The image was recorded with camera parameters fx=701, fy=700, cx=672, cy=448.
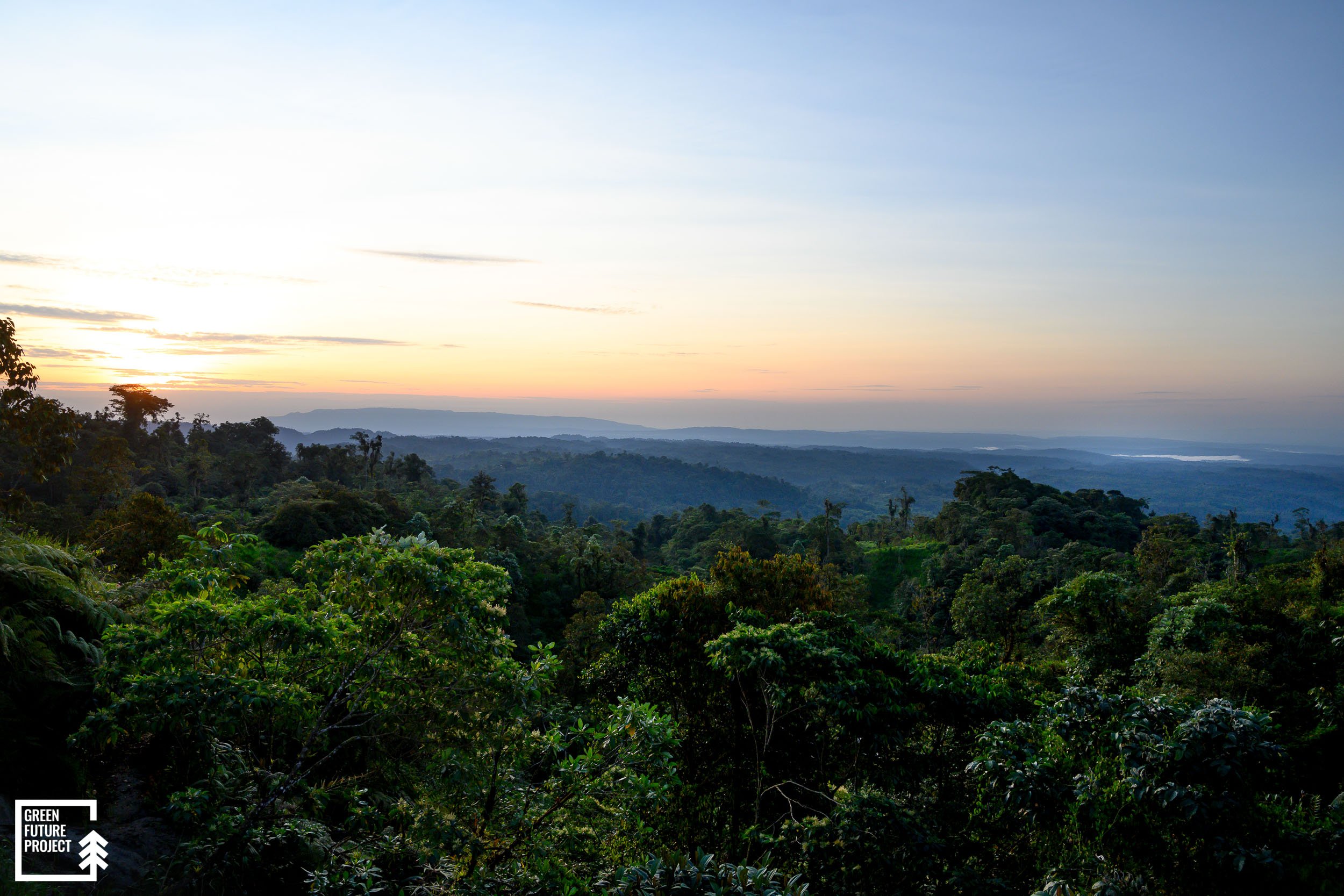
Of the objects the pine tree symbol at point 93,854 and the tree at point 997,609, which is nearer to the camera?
the pine tree symbol at point 93,854

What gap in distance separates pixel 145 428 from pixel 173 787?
54706 mm

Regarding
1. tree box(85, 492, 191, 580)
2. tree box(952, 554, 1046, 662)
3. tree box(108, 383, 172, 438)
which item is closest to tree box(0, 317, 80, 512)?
tree box(85, 492, 191, 580)

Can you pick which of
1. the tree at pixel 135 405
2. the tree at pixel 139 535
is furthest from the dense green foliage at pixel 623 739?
the tree at pixel 135 405

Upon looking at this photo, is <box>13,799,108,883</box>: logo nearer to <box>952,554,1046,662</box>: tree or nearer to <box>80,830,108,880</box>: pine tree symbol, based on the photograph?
<box>80,830,108,880</box>: pine tree symbol

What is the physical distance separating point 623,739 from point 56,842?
423 cm

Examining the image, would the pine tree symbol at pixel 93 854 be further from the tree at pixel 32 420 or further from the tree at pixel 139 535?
the tree at pixel 139 535

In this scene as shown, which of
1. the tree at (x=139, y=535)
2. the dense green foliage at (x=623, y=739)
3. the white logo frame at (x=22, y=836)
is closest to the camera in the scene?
the dense green foliage at (x=623, y=739)

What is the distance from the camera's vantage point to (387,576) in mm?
5195

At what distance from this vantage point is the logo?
496 centimetres

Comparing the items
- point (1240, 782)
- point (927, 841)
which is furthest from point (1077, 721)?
point (927, 841)

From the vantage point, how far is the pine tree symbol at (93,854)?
16.7 ft

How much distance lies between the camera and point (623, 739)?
5.94 m

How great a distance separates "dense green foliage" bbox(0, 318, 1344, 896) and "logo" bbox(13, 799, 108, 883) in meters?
0.28

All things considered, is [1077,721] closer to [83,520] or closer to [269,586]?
[269,586]
